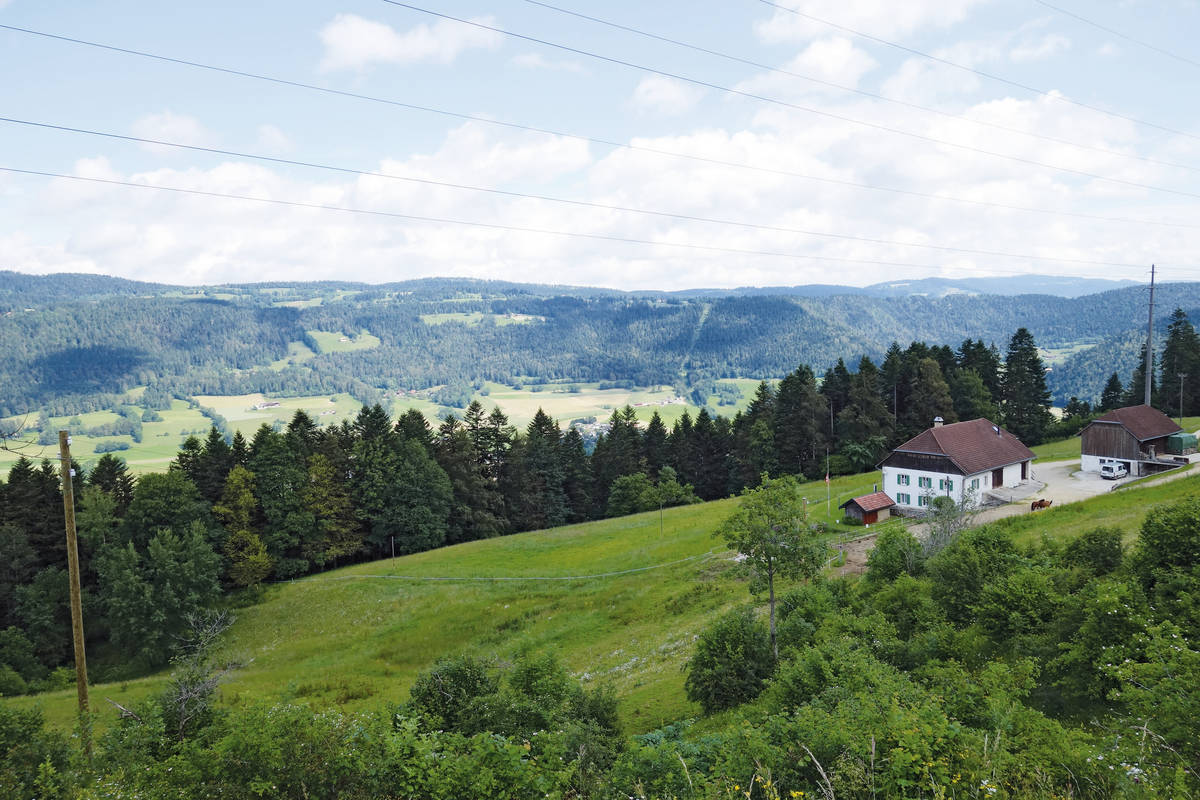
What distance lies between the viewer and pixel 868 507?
5478 centimetres

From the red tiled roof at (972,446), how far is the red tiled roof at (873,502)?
4.93 metres

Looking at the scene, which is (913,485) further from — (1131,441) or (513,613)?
(513,613)

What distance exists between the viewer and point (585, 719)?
1766cm

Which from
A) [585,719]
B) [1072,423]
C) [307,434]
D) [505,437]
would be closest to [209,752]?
[585,719]

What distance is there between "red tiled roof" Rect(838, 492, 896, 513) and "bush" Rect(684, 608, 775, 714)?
35.5 meters

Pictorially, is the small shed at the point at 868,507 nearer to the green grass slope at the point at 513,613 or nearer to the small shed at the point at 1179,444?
the green grass slope at the point at 513,613

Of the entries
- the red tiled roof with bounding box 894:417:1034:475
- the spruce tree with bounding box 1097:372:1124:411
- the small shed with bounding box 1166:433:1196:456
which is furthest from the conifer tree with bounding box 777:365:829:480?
the spruce tree with bounding box 1097:372:1124:411

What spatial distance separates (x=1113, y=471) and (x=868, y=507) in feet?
87.9

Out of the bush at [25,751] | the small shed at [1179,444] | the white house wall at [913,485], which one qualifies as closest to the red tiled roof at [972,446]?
the white house wall at [913,485]

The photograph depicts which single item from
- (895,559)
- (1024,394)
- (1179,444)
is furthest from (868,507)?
(1024,394)

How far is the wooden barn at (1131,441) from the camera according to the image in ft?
194

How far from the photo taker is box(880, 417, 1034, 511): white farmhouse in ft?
183

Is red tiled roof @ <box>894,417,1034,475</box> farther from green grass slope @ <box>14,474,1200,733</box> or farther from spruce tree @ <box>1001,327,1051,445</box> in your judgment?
spruce tree @ <box>1001,327,1051,445</box>

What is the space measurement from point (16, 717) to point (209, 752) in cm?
979
